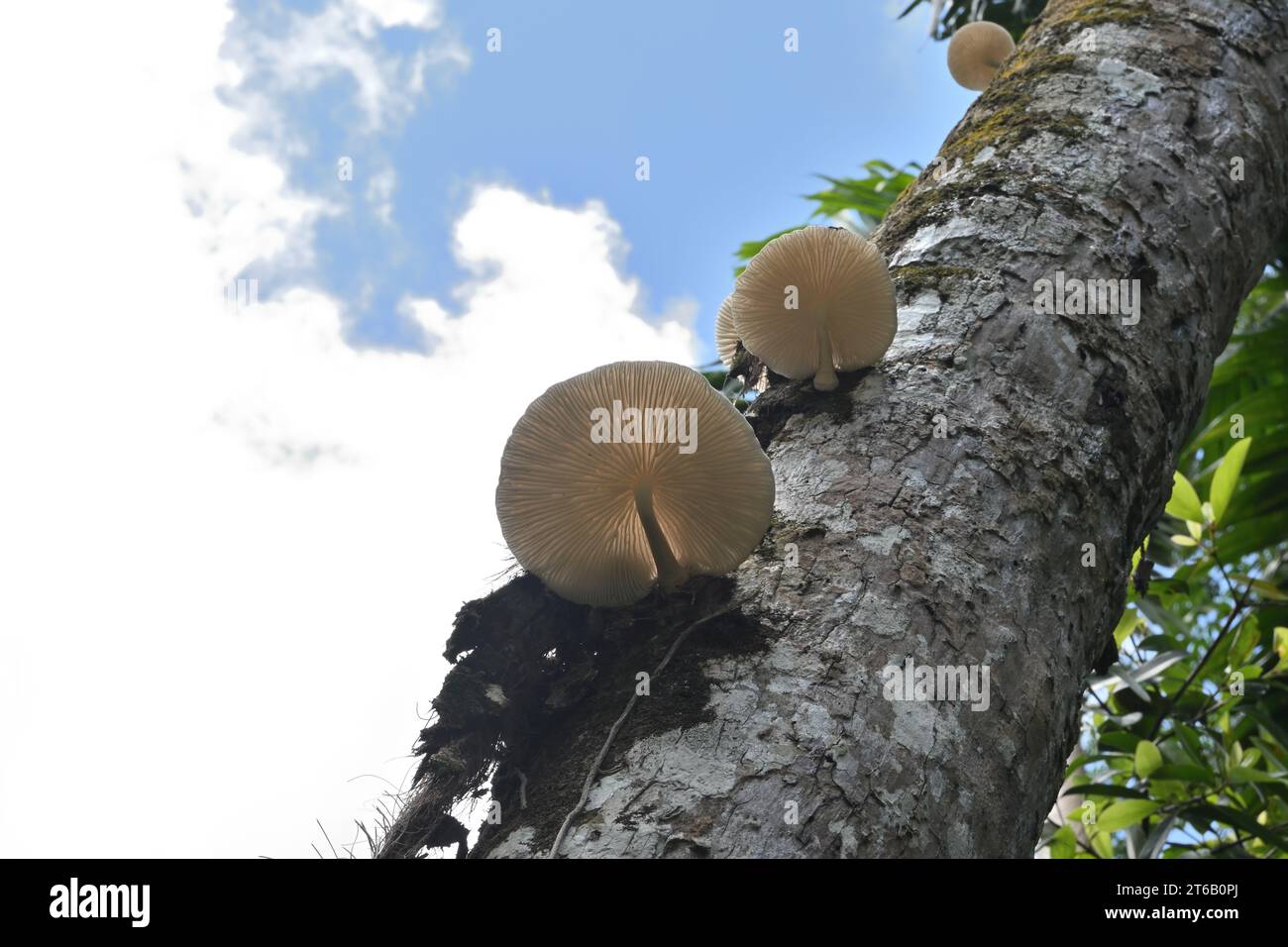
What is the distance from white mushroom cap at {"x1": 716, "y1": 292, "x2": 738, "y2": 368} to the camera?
8.30ft

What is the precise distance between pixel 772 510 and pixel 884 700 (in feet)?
1.41

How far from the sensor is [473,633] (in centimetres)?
174

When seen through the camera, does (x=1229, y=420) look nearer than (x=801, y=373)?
No

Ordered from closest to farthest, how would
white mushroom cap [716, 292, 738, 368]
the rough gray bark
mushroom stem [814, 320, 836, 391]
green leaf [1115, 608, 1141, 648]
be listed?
1. the rough gray bark
2. mushroom stem [814, 320, 836, 391]
3. white mushroom cap [716, 292, 738, 368]
4. green leaf [1115, 608, 1141, 648]

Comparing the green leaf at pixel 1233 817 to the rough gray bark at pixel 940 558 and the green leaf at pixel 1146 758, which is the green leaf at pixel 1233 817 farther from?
the rough gray bark at pixel 940 558

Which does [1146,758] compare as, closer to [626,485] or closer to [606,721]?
[626,485]

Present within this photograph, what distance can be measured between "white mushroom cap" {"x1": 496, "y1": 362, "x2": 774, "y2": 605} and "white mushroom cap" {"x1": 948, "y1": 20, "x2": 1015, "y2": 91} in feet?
9.73

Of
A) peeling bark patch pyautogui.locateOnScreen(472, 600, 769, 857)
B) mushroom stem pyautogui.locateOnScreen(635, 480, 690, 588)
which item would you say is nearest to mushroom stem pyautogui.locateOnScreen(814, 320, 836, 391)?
mushroom stem pyautogui.locateOnScreen(635, 480, 690, 588)

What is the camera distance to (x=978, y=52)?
3.99 m

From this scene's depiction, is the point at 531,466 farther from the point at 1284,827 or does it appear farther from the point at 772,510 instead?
the point at 1284,827

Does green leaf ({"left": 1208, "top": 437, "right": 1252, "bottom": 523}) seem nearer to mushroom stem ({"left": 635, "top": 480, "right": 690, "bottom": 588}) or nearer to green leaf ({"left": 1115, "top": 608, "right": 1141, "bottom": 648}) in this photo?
green leaf ({"left": 1115, "top": 608, "right": 1141, "bottom": 648})

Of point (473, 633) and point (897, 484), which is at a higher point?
point (897, 484)

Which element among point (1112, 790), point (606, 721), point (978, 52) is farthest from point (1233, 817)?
point (978, 52)
